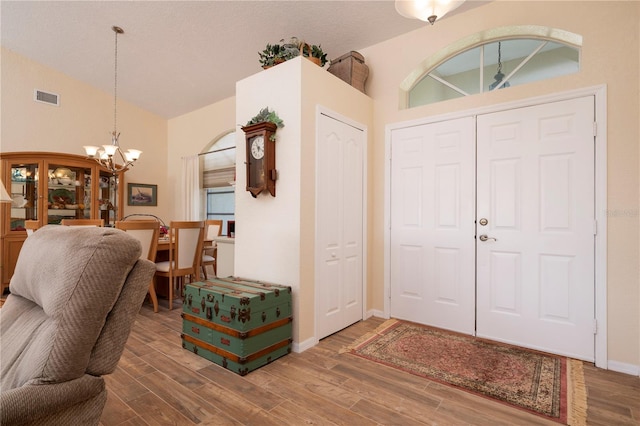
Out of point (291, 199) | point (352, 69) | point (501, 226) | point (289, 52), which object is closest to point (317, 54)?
point (289, 52)

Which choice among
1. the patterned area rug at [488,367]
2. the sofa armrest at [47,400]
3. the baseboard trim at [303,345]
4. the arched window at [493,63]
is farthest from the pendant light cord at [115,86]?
the patterned area rug at [488,367]

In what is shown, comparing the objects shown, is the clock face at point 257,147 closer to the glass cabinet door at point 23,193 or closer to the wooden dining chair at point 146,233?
the wooden dining chair at point 146,233

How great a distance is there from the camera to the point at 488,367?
2.33 metres

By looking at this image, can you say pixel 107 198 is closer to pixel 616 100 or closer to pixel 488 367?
pixel 488 367

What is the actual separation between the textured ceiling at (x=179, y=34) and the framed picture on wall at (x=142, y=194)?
173cm

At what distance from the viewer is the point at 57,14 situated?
155 inches

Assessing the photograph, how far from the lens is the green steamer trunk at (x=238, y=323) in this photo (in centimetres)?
224

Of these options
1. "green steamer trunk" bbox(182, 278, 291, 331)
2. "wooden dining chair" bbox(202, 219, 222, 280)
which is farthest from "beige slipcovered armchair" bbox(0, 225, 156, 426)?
"wooden dining chair" bbox(202, 219, 222, 280)

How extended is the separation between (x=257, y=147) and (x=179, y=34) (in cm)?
233

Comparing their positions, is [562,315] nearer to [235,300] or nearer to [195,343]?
[235,300]

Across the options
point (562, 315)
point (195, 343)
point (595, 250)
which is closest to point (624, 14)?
point (595, 250)

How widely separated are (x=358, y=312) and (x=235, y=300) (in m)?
1.52

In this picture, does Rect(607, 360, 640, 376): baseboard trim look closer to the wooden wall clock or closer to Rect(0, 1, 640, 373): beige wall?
Rect(0, 1, 640, 373): beige wall

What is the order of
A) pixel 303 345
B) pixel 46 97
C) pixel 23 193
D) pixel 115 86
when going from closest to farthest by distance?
pixel 303 345 < pixel 23 193 < pixel 46 97 < pixel 115 86
